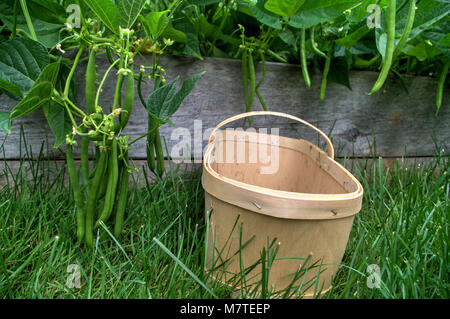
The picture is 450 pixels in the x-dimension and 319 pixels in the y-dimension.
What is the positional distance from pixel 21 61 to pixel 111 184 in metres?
0.23

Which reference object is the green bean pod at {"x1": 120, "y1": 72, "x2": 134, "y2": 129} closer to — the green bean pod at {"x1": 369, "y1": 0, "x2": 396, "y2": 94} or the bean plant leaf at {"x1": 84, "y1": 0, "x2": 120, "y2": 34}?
the bean plant leaf at {"x1": 84, "y1": 0, "x2": 120, "y2": 34}

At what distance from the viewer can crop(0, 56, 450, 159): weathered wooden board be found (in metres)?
0.81

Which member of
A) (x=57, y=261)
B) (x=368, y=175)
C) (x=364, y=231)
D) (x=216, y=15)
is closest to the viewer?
(x=57, y=261)

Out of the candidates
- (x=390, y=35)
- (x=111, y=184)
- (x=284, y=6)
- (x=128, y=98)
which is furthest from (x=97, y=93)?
(x=390, y=35)

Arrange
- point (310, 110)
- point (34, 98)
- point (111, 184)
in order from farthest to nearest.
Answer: point (310, 110) → point (111, 184) → point (34, 98)

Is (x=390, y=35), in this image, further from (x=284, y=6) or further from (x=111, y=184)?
(x=111, y=184)

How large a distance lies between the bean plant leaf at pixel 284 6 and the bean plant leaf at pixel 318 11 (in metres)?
0.02

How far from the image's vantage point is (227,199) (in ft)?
1.80

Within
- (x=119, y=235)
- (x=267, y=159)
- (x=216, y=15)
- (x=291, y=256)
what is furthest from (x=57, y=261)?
(x=216, y=15)

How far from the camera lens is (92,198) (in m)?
0.60

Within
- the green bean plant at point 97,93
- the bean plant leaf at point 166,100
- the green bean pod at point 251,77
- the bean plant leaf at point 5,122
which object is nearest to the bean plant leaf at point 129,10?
the green bean plant at point 97,93

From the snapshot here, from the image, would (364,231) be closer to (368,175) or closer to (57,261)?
(368,175)

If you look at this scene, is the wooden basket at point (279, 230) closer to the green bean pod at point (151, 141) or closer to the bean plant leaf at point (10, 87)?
the green bean pod at point (151, 141)
